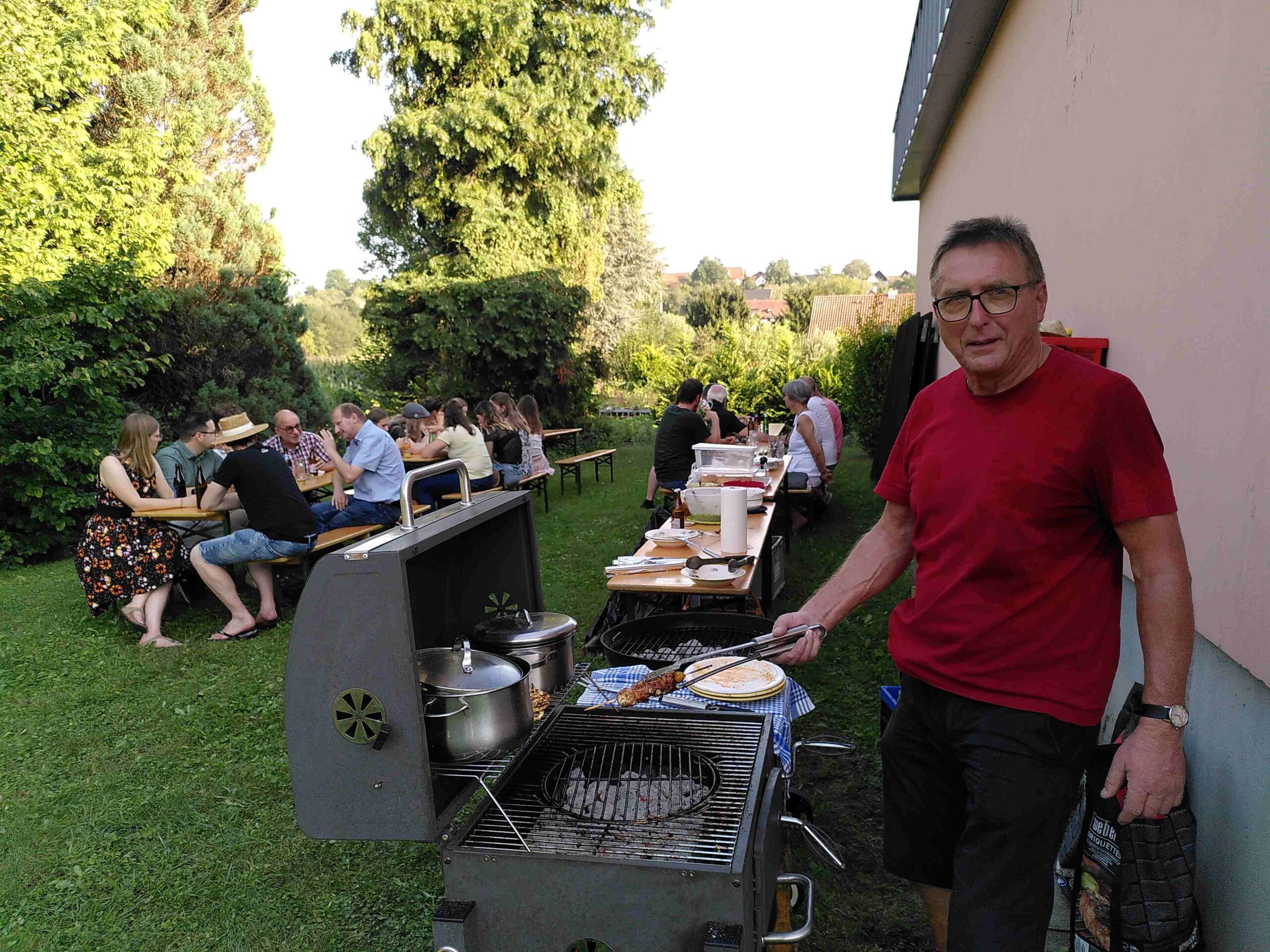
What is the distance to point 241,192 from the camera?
1427 centimetres

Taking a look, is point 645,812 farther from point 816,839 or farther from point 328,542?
point 328,542

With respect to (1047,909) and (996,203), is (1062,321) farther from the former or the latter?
(1047,909)

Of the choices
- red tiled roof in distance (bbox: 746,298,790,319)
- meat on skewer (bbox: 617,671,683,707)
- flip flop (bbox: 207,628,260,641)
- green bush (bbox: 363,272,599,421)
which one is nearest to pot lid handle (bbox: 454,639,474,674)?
meat on skewer (bbox: 617,671,683,707)

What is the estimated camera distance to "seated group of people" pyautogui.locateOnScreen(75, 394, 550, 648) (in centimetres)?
623

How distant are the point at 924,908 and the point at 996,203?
4447mm

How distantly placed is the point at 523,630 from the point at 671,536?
237 cm

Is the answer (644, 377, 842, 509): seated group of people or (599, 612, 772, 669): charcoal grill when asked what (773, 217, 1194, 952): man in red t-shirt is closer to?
(599, 612, 772, 669): charcoal grill

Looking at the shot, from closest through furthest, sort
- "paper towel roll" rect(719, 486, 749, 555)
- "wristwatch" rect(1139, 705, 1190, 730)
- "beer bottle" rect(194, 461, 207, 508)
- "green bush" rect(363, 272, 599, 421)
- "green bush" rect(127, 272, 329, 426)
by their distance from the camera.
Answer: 1. "wristwatch" rect(1139, 705, 1190, 730)
2. "paper towel roll" rect(719, 486, 749, 555)
3. "beer bottle" rect(194, 461, 207, 508)
4. "green bush" rect(127, 272, 329, 426)
5. "green bush" rect(363, 272, 599, 421)

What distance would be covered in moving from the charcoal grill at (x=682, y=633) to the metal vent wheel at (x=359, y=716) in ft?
5.02

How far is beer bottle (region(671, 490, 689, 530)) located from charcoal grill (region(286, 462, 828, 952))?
3122mm

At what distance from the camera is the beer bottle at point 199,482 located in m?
7.14

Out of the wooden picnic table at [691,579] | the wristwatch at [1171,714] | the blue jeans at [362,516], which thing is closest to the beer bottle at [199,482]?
the blue jeans at [362,516]

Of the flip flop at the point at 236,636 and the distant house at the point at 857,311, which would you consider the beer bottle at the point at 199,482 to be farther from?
the distant house at the point at 857,311

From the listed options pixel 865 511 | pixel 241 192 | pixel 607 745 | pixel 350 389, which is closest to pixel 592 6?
pixel 241 192
